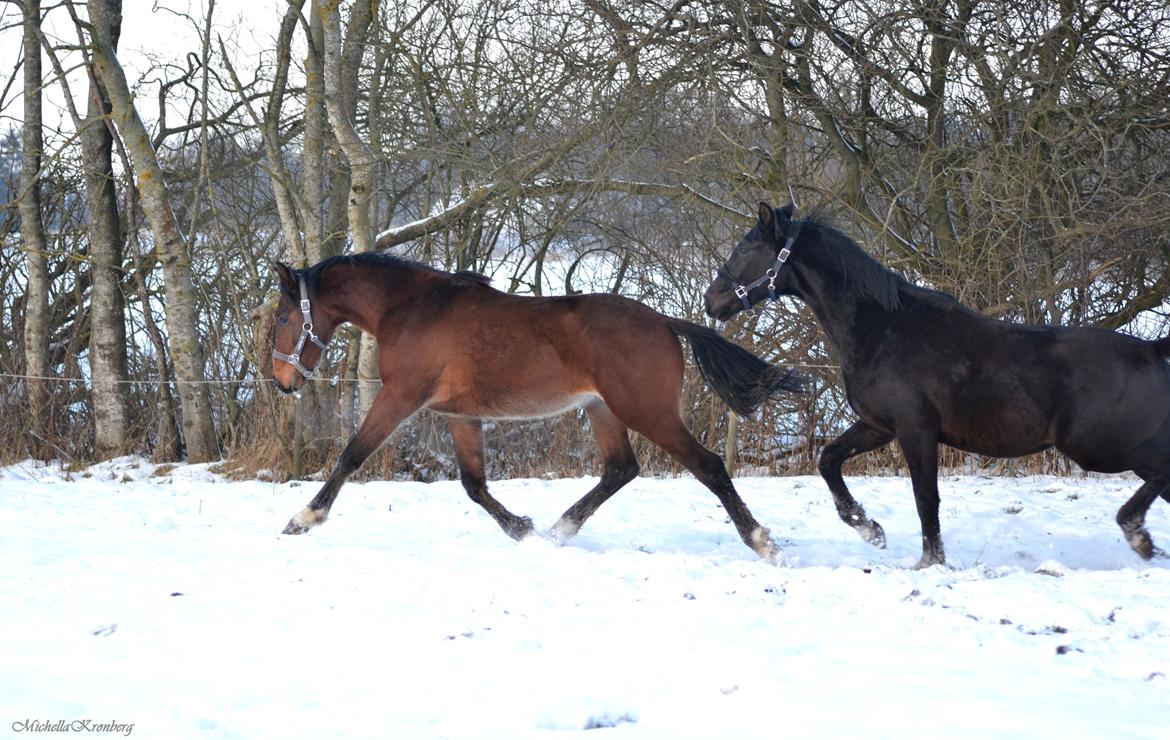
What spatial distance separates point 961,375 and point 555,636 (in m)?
2.87

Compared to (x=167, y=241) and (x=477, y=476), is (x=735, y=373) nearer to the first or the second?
(x=477, y=476)

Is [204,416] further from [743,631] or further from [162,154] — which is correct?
[743,631]

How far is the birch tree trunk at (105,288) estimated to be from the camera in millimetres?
12406

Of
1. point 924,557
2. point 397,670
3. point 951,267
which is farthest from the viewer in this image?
point 951,267

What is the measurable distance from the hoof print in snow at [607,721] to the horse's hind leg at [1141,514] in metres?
3.59

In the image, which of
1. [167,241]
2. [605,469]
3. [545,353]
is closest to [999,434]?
[605,469]

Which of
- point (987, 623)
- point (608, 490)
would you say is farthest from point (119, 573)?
point (987, 623)

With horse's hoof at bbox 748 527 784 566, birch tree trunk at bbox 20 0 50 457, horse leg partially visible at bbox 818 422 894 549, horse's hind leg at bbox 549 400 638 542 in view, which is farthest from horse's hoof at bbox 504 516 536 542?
birch tree trunk at bbox 20 0 50 457

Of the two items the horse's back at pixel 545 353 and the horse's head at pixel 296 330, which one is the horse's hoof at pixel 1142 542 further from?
the horse's head at pixel 296 330

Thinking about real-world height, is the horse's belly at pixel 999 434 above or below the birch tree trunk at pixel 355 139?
Answer: below

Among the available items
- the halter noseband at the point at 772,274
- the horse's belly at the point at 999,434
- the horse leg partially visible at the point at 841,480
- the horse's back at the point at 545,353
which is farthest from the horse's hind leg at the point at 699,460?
the horse's belly at the point at 999,434

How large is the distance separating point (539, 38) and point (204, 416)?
224 inches

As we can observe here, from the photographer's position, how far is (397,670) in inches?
134

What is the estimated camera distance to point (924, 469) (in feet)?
18.1
